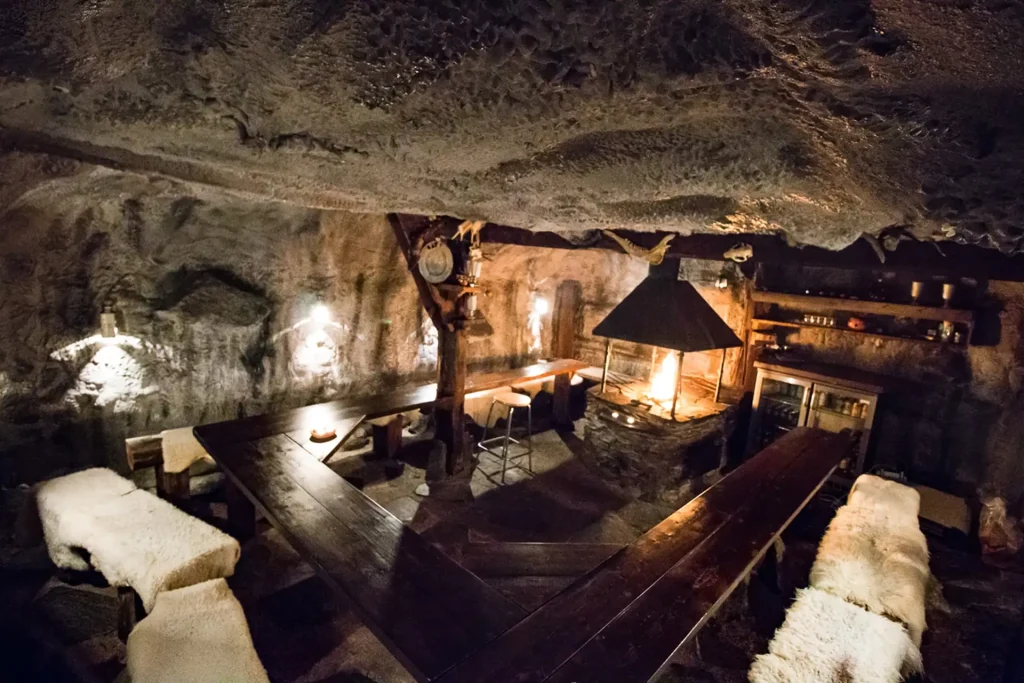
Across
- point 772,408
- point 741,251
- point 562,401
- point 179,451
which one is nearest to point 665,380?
point 772,408

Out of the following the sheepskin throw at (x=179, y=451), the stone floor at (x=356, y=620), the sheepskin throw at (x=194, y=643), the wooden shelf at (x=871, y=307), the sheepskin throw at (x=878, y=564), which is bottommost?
the stone floor at (x=356, y=620)

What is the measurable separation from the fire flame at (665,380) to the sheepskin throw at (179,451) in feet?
18.9

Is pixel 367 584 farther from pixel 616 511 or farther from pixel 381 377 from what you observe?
pixel 381 377

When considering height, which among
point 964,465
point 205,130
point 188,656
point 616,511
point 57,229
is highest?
point 205,130

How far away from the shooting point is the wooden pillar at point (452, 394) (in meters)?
6.35

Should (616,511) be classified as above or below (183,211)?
below

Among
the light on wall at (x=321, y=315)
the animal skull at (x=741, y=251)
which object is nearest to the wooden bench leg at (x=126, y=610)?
the light on wall at (x=321, y=315)

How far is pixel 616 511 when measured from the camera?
629 centimetres

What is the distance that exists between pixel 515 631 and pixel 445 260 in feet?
14.7

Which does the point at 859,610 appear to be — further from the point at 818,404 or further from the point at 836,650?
the point at 818,404

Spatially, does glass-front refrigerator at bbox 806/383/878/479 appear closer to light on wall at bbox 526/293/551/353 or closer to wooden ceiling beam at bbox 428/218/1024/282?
wooden ceiling beam at bbox 428/218/1024/282

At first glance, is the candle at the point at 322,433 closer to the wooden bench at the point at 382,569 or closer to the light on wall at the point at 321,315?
the wooden bench at the point at 382,569

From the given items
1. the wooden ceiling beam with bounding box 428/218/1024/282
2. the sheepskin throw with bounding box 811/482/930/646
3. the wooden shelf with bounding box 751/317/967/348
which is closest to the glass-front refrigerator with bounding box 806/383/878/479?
the wooden shelf with bounding box 751/317/967/348

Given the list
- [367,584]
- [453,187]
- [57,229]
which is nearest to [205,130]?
[453,187]
